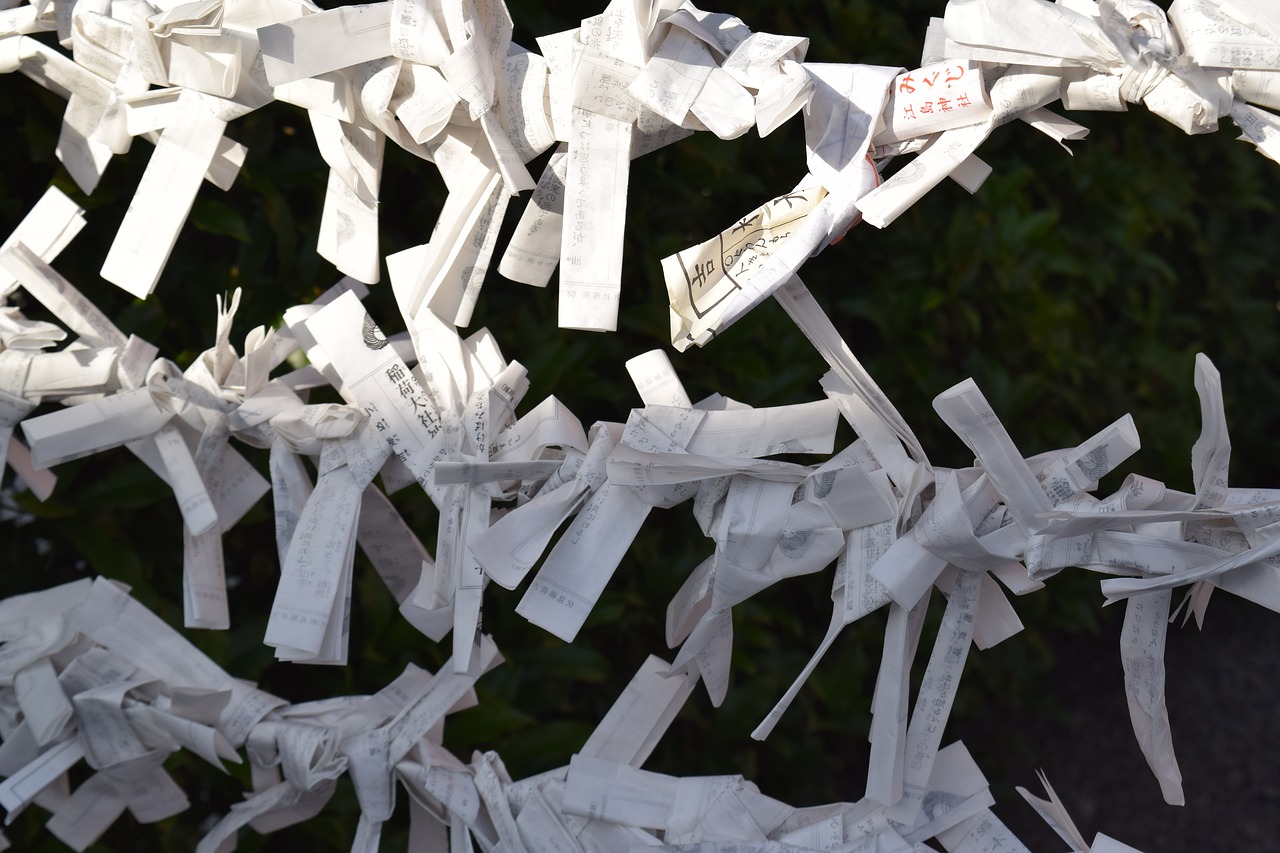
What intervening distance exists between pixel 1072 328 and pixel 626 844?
141 cm

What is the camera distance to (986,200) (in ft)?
4.77

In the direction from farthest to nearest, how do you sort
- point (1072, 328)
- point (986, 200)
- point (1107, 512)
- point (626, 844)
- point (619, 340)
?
point (1072, 328) < point (986, 200) < point (619, 340) < point (626, 844) < point (1107, 512)

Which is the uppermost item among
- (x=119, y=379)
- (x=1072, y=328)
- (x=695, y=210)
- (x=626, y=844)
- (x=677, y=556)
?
(x=119, y=379)

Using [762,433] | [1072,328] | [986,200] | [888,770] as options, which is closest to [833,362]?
[762,433]

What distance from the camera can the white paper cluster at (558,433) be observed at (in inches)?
14.7

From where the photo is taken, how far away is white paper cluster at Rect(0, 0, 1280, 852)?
0.37m

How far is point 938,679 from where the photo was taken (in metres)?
0.42

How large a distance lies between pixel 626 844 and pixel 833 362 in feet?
0.75

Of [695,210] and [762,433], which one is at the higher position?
[762,433]

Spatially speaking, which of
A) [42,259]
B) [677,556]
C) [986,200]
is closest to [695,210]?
[677,556]

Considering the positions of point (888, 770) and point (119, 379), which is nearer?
point (888, 770)

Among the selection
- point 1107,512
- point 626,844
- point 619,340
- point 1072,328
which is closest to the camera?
point 1107,512

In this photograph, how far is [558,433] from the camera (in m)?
0.45

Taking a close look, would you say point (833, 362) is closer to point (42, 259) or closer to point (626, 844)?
point (626, 844)
